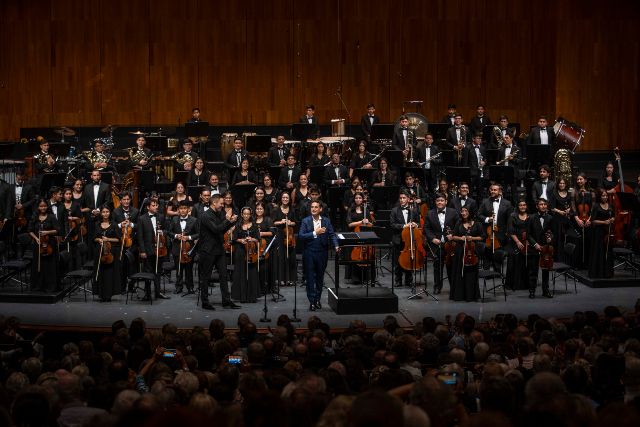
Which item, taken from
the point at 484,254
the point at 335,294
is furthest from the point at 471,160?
the point at 335,294

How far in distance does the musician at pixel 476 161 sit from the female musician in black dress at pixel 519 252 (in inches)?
139

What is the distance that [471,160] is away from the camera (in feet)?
60.7

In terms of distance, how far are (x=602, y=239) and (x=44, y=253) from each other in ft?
28.3

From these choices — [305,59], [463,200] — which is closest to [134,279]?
[463,200]

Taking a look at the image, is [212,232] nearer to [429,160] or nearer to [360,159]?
[360,159]

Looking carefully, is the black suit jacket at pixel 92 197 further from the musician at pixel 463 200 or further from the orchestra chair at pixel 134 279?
the musician at pixel 463 200

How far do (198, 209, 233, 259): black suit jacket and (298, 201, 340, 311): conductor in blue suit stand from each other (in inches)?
43.8

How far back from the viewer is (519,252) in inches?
585

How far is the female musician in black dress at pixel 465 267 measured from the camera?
14328 mm

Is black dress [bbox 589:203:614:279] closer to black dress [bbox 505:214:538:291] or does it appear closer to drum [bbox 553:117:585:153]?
black dress [bbox 505:214:538:291]

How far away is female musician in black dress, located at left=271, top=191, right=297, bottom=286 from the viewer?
15.0 m

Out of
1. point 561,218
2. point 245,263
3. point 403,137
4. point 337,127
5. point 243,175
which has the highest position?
point 337,127

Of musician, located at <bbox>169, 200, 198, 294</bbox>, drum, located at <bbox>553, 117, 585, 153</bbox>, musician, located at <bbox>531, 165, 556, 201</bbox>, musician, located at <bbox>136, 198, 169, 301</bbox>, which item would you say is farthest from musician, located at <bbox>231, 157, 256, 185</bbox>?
drum, located at <bbox>553, 117, 585, 153</bbox>

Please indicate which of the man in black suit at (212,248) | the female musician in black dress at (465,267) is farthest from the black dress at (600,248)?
the man in black suit at (212,248)
